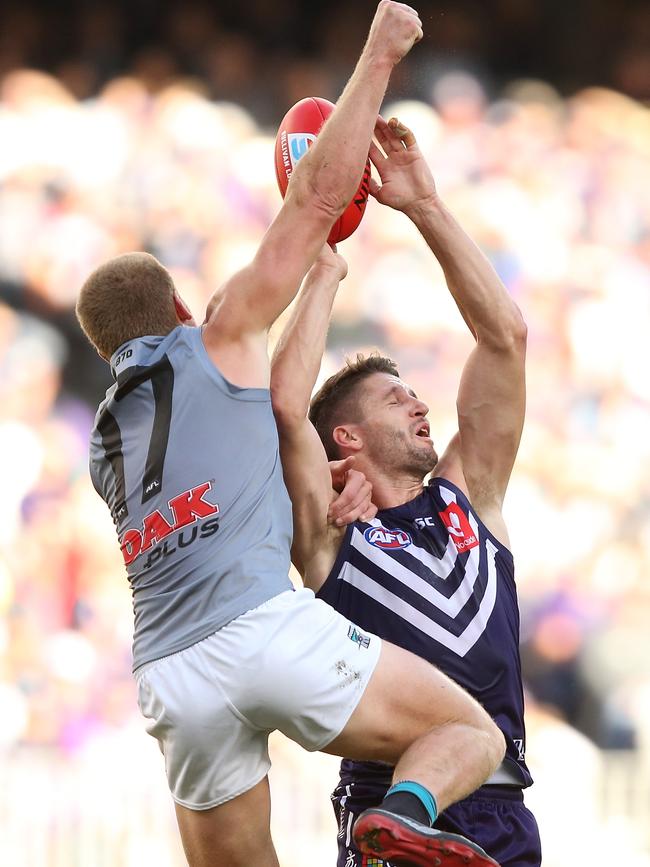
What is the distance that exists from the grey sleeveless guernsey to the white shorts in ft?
0.17

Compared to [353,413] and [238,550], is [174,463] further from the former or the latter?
[353,413]

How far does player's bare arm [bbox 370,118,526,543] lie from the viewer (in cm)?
358

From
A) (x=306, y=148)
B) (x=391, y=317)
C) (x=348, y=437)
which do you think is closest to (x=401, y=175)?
(x=306, y=148)

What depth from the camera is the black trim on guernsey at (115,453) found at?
292cm

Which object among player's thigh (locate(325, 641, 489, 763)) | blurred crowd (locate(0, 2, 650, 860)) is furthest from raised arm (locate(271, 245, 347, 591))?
blurred crowd (locate(0, 2, 650, 860))

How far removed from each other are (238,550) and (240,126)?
5242 millimetres

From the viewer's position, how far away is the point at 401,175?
11.8ft

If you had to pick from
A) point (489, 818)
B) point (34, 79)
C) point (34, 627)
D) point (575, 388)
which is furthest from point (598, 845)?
point (34, 79)

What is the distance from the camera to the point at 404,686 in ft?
8.93

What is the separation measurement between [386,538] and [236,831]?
87 centimetres

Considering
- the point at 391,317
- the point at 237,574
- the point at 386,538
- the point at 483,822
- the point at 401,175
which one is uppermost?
the point at 391,317

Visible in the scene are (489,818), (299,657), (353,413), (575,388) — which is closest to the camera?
(299,657)

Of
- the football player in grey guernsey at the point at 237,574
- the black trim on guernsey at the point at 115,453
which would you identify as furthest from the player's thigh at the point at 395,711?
the black trim on guernsey at the point at 115,453

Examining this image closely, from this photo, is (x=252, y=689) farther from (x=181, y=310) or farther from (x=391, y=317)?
(x=391, y=317)
